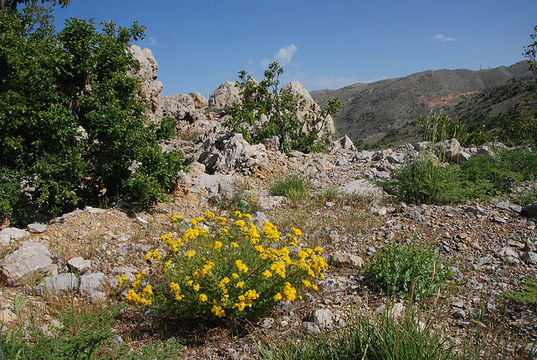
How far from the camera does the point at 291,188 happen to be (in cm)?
744

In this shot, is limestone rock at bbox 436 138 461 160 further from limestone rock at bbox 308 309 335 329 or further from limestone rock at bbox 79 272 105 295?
limestone rock at bbox 79 272 105 295

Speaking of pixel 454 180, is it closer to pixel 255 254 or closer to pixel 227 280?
pixel 255 254

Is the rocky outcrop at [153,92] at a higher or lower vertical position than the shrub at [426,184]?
higher

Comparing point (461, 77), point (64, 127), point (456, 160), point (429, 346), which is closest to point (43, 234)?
point (64, 127)

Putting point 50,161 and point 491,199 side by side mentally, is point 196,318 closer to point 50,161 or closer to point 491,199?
point 50,161

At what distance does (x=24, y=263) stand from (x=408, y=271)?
4.39 metres

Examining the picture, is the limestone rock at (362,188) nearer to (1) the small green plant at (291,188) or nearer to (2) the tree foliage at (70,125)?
(1) the small green plant at (291,188)

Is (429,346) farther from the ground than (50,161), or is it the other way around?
(50,161)

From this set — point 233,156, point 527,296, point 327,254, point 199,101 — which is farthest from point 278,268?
point 199,101

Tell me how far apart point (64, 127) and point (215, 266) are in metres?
3.75

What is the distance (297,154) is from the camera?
10.6m

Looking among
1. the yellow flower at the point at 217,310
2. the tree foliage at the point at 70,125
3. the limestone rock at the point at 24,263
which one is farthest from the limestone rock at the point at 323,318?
the tree foliage at the point at 70,125

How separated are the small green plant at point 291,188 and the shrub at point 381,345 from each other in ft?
14.8

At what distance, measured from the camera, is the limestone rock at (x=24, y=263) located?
421cm
